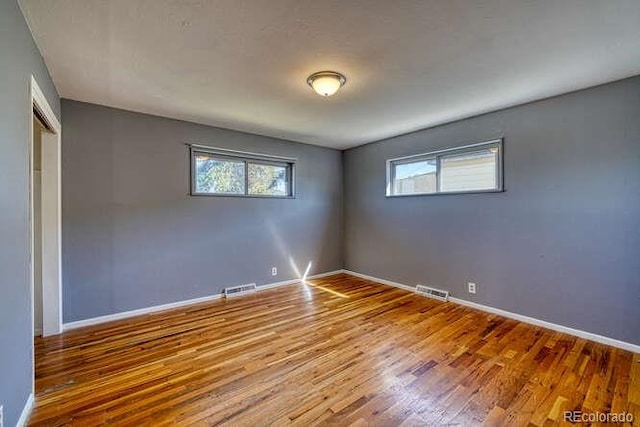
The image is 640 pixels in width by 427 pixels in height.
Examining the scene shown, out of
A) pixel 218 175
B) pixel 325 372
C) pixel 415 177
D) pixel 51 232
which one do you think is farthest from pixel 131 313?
pixel 415 177

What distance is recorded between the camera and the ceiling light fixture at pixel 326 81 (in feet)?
7.78

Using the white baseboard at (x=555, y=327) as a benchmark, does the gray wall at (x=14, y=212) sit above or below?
above

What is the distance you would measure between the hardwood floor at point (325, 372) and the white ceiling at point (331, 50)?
2.42 m

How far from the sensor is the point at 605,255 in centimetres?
259

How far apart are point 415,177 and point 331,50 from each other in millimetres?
2698

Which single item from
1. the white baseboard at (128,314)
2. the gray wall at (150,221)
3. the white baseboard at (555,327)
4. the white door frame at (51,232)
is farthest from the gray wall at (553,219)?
the white door frame at (51,232)

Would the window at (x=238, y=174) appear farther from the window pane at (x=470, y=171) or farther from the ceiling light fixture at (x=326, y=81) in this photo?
the window pane at (x=470, y=171)

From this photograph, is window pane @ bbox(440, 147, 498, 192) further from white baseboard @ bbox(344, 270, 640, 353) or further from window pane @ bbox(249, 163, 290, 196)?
window pane @ bbox(249, 163, 290, 196)

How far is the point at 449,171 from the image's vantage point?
12.6 ft

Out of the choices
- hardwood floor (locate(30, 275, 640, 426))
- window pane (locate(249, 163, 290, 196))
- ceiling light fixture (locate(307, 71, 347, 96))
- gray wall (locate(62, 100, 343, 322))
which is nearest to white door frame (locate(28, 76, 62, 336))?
gray wall (locate(62, 100, 343, 322))

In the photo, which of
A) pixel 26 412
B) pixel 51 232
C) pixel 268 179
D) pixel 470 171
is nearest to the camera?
pixel 26 412

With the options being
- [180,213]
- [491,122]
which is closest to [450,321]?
[491,122]

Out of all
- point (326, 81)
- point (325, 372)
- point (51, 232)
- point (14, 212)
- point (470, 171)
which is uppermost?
point (326, 81)

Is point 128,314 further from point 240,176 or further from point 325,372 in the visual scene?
point 325,372
